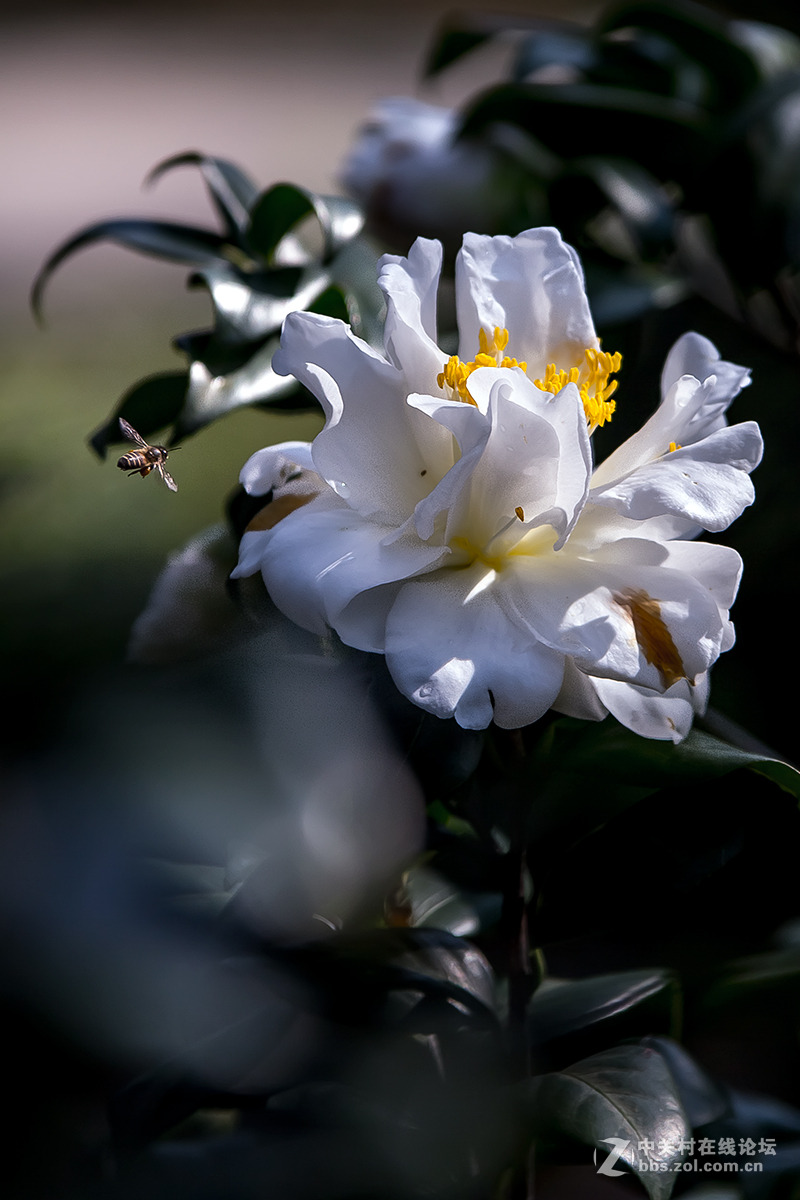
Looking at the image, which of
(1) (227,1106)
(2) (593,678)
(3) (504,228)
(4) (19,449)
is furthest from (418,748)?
(4) (19,449)

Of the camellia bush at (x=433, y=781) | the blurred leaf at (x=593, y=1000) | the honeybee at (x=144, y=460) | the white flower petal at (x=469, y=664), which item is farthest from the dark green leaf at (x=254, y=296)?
the blurred leaf at (x=593, y=1000)

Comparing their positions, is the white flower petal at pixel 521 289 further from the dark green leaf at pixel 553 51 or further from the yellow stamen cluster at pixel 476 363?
the dark green leaf at pixel 553 51

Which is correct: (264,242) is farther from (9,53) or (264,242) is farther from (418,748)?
(9,53)

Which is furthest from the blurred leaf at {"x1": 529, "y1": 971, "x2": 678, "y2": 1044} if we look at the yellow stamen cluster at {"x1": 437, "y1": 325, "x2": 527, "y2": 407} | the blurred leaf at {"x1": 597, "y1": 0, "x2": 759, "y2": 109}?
the blurred leaf at {"x1": 597, "y1": 0, "x2": 759, "y2": 109}

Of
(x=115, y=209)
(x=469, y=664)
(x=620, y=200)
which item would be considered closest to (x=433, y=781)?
(x=469, y=664)

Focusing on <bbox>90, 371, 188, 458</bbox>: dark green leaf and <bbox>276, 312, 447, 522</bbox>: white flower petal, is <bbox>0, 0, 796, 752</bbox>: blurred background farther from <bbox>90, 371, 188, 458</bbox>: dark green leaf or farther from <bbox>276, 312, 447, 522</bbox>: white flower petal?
<bbox>276, 312, 447, 522</bbox>: white flower petal

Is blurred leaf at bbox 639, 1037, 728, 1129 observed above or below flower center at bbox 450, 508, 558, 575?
below
